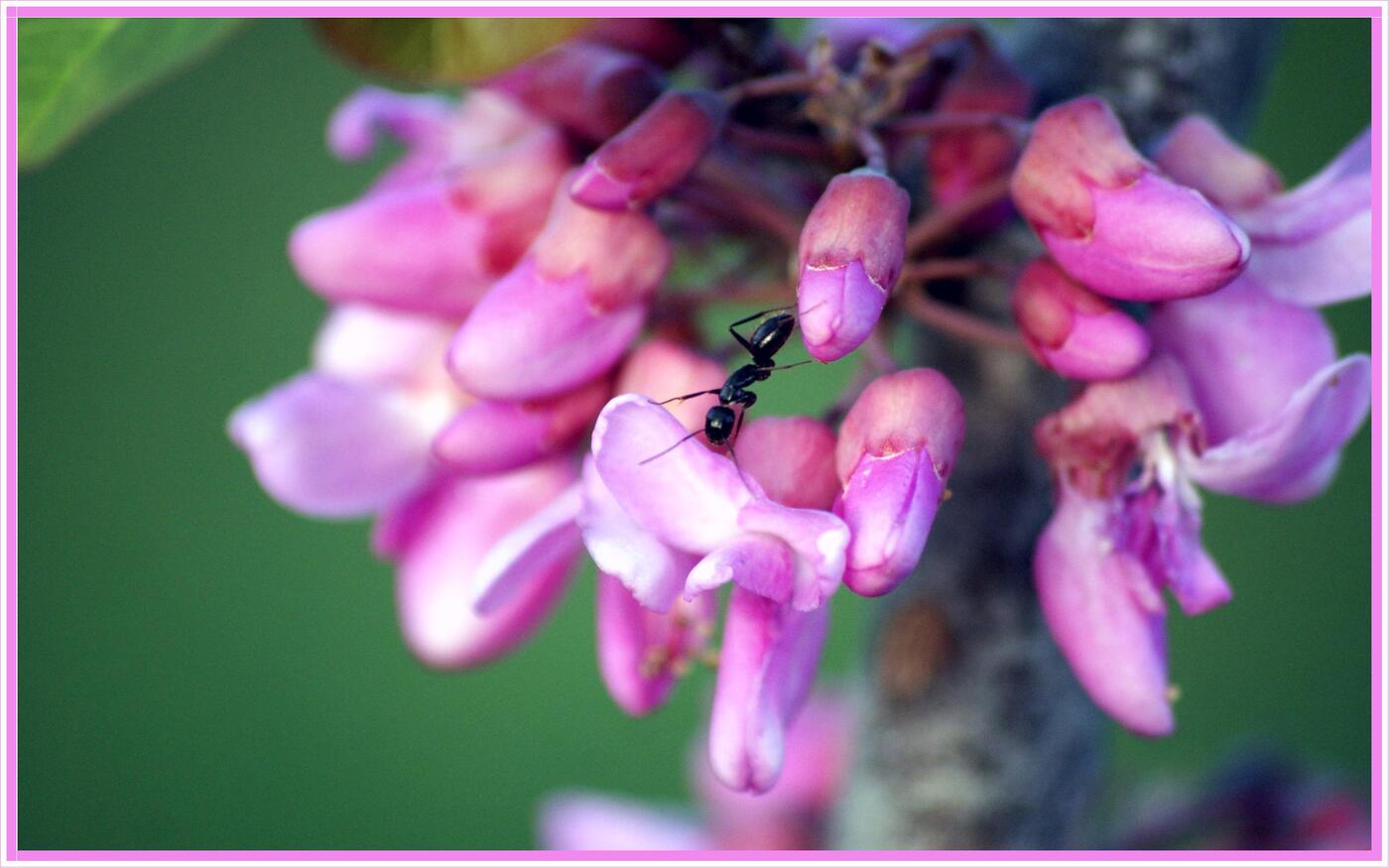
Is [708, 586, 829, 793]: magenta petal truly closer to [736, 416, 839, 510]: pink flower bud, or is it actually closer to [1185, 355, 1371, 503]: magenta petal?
[736, 416, 839, 510]: pink flower bud

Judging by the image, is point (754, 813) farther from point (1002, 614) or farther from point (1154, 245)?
point (1154, 245)

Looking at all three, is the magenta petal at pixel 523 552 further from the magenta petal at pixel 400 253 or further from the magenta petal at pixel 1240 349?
the magenta petal at pixel 1240 349

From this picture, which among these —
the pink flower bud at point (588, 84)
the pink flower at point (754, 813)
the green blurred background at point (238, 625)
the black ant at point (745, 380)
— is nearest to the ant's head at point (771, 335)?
the black ant at point (745, 380)

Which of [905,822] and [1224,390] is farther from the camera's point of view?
[905,822]

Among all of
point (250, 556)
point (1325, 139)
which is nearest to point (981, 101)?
point (1325, 139)

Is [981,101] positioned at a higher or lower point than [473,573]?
higher

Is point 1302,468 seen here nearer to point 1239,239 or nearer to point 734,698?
point 1239,239

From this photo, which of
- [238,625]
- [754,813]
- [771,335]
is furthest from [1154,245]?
[238,625]
